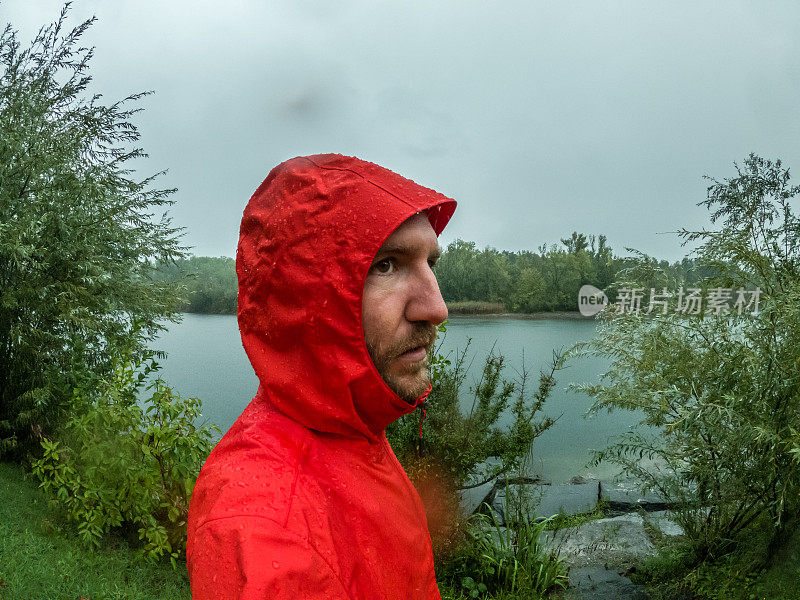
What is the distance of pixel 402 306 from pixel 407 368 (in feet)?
0.48

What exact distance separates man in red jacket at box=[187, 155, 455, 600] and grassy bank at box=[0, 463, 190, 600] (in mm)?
3914

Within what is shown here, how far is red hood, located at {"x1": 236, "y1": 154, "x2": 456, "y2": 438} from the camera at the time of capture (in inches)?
43.7

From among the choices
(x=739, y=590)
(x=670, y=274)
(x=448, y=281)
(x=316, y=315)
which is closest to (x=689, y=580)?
(x=739, y=590)

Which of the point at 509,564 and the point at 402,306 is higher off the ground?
the point at 402,306

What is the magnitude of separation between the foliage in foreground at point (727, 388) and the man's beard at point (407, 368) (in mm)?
3311

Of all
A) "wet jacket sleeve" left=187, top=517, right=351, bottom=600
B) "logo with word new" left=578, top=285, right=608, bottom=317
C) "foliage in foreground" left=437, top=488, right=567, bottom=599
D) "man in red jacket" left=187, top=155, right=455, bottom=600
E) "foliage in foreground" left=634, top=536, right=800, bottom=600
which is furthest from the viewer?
"logo with word new" left=578, top=285, right=608, bottom=317

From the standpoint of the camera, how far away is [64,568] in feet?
14.0

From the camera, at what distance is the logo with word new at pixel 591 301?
550 centimetres

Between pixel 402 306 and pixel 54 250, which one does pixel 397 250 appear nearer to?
pixel 402 306

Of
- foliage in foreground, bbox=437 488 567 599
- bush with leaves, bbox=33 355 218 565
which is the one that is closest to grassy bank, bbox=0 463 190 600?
bush with leaves, bbox=33 355 218 565

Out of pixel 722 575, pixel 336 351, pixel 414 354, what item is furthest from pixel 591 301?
pixel 336 351

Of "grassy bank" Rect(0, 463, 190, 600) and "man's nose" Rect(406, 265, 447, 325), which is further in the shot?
"grassy bank" Rect(0, 463, 190, 600)

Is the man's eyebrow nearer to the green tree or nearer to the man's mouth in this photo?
the man's mouth

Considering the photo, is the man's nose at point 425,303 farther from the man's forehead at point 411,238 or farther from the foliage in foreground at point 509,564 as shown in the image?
the foliage in foreground at point 509,564
